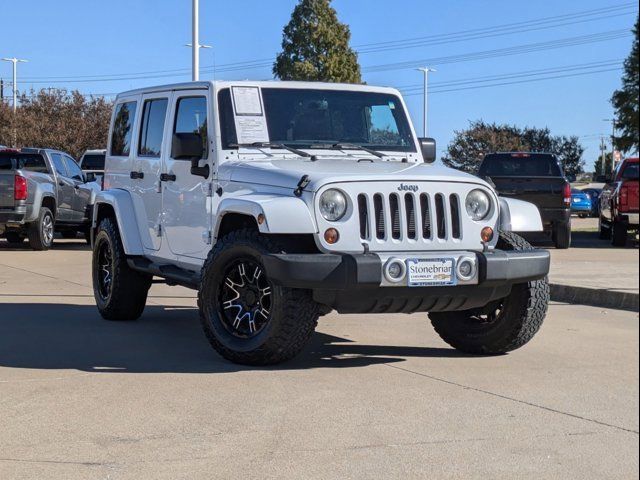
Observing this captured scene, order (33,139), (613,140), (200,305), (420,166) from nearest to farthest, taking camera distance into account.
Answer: (613,140)
(200,305)
(420,166)
(33,139)

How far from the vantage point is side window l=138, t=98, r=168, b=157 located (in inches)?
344

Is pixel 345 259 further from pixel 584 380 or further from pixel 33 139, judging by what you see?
pixel 33 139

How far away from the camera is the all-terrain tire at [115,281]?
903 centimetres

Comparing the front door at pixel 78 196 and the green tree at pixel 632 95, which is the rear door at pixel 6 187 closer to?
the front door at pixel 78 196

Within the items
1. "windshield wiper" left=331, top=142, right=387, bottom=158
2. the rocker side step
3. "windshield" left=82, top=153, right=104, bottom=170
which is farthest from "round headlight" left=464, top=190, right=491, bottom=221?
"windshield" left=82, top=153, right=104, bottom=170

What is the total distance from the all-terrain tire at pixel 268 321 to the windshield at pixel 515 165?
43.3 feet

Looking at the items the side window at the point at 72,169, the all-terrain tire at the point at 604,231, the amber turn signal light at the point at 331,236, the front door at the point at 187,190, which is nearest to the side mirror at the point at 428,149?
the front door at the point at 187,190

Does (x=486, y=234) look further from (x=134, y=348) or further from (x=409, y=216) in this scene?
(x=134, y=348)

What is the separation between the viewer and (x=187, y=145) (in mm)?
7480

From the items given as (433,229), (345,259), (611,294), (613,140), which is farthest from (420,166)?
(613,140)

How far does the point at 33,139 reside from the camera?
45938 millimetres

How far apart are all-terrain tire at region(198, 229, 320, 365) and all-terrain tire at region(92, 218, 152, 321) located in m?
2.35

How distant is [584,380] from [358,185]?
207 cm

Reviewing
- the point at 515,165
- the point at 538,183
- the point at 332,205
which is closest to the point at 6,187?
the point at 515,165
